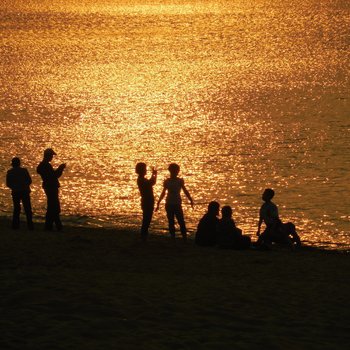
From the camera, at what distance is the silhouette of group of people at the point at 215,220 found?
1794cm

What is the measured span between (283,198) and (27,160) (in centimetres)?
886

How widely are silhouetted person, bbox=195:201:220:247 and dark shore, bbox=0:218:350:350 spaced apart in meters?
0.30

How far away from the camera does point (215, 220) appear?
1797cm

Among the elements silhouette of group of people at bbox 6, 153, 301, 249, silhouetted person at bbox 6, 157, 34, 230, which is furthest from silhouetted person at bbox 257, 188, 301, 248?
silhouetted person at bbox 6, 157, 34, 230

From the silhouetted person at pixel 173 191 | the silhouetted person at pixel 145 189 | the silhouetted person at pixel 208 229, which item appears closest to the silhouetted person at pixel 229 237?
the silhouetted person at pixel 208 229

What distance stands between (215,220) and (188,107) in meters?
28.5

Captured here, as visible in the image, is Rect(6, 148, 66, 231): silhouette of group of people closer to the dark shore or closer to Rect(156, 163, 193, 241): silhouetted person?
the dark shore

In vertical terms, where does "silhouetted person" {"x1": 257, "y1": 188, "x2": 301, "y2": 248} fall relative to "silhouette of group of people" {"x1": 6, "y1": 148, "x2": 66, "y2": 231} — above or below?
below

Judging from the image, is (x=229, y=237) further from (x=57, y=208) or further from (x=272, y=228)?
(x=57, y=208)

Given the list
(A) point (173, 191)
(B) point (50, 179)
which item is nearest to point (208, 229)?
(A) point (173, 191)

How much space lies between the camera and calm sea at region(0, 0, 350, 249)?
2758cm

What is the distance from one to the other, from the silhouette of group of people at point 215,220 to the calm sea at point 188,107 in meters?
3.38

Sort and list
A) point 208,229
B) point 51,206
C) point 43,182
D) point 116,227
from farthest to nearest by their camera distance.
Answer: point 116,227, point 51,206, point 43,182, point 208,229

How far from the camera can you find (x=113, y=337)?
1270cm
